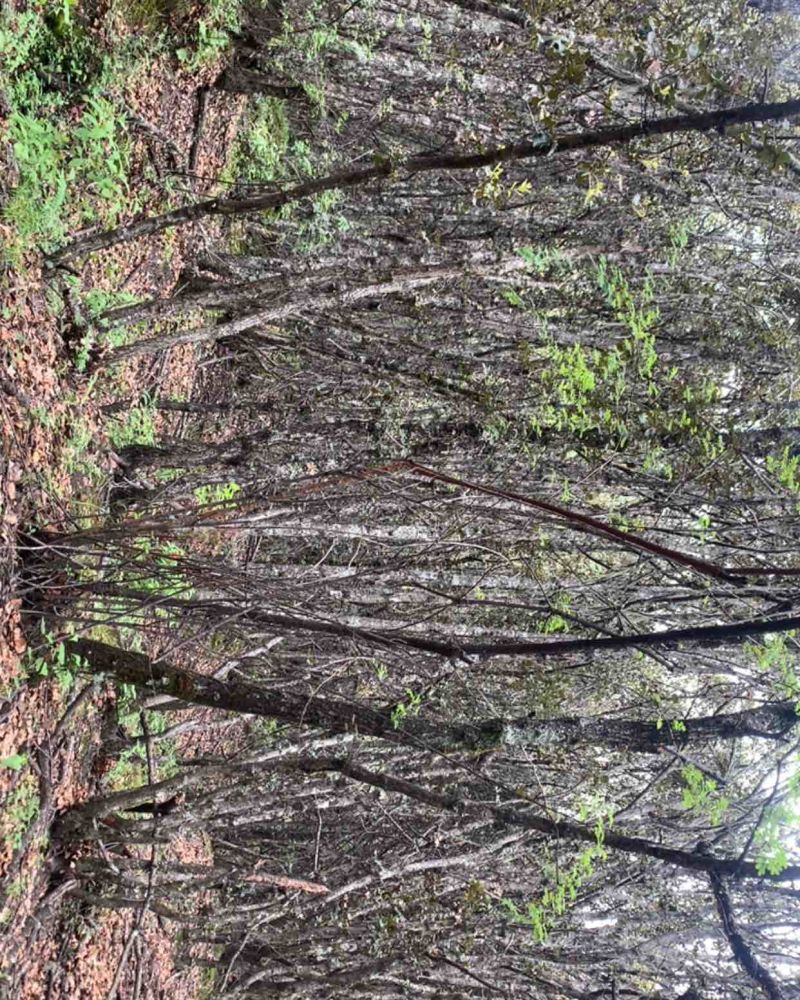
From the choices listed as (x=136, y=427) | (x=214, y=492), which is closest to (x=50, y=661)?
(x=136, y=427)

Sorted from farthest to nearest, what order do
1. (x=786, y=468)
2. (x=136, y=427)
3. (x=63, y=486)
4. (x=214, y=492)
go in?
(x=214, y=492) → (x=136, y=427) → (x=786, y=468) → (x=63, y=486)

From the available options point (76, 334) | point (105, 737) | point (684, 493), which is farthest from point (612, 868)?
point (76, 334)

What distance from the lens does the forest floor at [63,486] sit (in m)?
4.06

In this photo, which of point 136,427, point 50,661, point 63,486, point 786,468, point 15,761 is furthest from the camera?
point 136,427

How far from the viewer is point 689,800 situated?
13.6 ft

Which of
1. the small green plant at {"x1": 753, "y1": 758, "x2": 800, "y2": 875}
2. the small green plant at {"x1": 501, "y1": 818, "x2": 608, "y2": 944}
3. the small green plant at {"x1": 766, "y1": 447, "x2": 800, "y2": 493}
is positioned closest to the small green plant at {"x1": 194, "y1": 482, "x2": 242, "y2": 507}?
the small green plant at {"x1": 501, "y1": 818, "x2": 608, "y2": 944}

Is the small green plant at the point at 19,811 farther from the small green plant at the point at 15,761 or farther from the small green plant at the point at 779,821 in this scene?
the small green plant at the point at 779,821

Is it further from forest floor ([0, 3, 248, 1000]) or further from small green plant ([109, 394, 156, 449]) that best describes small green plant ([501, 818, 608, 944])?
small green plant ([109, 394, 156, 449])

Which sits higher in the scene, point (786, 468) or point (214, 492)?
point (786, 468)

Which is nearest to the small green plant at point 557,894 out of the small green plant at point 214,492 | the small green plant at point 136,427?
the small green plant at point 214,492

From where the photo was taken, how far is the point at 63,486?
464 centimetres

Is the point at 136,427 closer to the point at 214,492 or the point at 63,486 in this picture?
the point at 214,492

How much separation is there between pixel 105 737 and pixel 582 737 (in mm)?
2846

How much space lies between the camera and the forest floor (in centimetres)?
406
